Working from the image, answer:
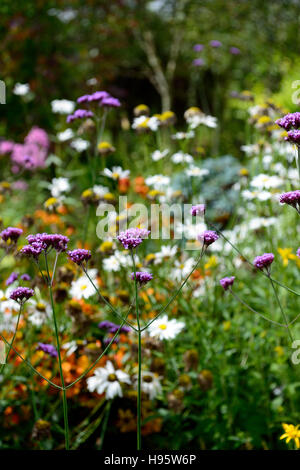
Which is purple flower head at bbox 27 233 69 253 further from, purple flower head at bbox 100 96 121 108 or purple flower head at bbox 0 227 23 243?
purple flower head at bbox 100 96 121 108

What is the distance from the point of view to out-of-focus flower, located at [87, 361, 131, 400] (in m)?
1.73

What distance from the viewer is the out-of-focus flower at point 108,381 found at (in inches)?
68.0

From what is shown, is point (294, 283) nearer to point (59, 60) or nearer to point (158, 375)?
point (158, 375)

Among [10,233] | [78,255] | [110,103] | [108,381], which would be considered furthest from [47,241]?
[110,103]

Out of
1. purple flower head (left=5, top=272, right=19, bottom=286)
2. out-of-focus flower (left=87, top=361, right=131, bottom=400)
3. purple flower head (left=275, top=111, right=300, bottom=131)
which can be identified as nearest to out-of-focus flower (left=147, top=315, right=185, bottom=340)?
out-of-focus flower (left=87, top=361, right=131, bottom=400)

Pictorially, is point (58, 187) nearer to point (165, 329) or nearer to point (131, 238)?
point (165, 329)

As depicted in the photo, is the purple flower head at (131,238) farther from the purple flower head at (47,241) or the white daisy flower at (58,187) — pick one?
the white daisy flower at (58,187)

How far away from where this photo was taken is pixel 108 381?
1.77m

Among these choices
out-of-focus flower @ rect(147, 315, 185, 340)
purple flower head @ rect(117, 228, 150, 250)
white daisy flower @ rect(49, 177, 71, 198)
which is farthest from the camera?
white daisy flower @ rect(49, 177, 71, 198)

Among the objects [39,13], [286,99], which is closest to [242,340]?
[286,99]

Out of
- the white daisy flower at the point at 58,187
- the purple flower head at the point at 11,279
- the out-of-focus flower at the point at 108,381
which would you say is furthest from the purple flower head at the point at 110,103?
the out-of-focus flower at the point at 108,381

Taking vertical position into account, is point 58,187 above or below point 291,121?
above

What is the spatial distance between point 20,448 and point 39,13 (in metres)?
5.52
